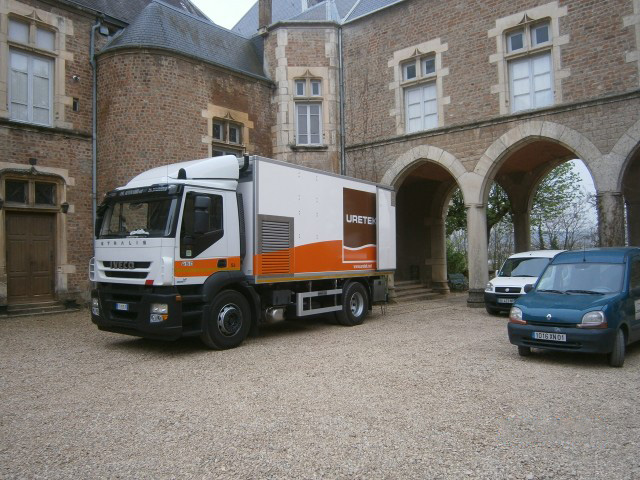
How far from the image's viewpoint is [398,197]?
61.3ft

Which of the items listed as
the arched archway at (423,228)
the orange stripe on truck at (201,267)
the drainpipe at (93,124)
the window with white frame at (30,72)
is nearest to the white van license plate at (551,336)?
the orange stripe on truck at (201,267)

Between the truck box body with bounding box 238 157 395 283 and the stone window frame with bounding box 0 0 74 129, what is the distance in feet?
23.7

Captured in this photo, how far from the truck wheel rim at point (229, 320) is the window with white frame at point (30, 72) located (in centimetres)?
822

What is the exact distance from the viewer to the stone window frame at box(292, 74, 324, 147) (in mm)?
16328

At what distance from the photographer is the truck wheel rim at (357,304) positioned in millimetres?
10867

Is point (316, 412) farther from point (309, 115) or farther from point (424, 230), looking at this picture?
point (424, 230)

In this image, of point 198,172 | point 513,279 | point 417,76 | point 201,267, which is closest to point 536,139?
point 513,279

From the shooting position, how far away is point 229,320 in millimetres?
7988

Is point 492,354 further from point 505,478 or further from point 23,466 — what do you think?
point 23,466

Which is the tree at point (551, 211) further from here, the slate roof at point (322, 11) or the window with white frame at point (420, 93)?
the slate roof at point (322, 11)

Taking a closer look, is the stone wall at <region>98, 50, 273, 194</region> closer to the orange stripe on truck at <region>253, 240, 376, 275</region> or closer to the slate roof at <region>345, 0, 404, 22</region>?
the slate roof at <region>345, 0, 404, 22</region>

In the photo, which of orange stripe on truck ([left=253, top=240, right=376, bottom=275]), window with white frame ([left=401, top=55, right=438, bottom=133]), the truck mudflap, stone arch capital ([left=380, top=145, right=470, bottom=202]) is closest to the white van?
stone arch capital ([left=380, top=145, right=470, bottom=202])

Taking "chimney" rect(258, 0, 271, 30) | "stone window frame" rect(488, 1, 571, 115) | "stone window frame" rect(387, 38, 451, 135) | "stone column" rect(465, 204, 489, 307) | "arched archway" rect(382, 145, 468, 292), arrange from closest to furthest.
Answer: "stone window frame" rect(488, 1, 571, 115) → "stone column" rect(465, 204, 489, 307) → "stone window frame" rect(387, 38, 451, 135) → "chimney" rect(258, 0, 271, 30) → "arched archway" rect(382, 145, 468, 292)

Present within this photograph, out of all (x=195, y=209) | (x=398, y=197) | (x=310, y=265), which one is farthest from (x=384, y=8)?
(x=195, y=209)
